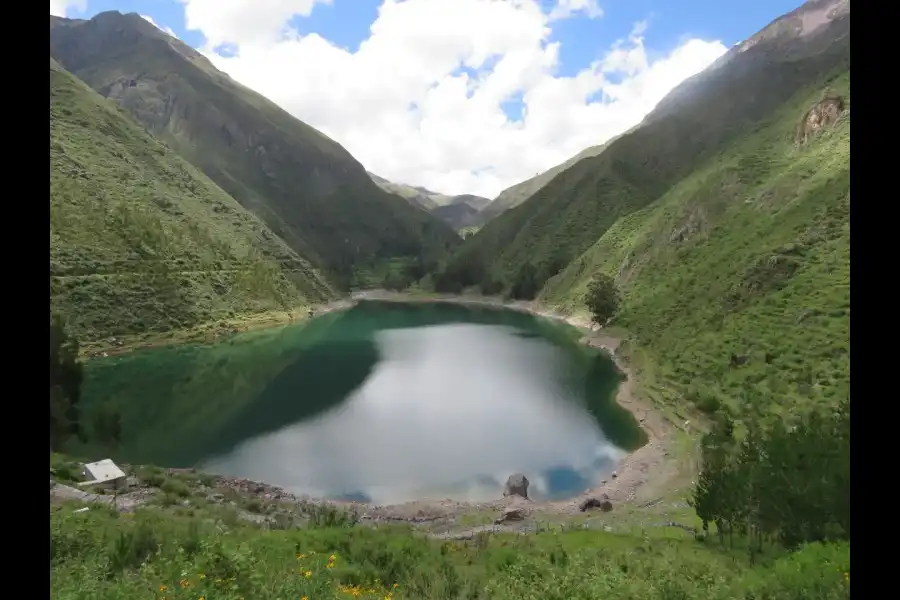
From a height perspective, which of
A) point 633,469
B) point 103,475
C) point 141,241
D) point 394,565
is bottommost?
point 633,469

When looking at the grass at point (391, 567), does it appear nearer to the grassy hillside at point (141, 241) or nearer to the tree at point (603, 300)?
the grassy hillside at point (141, 241)

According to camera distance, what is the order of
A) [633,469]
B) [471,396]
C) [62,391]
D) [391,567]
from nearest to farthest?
[391,567], [62,391], [633,469], [471,396]

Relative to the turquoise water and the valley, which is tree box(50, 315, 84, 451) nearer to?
the valley

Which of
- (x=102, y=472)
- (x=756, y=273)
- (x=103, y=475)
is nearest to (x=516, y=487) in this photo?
(x=103, y=475)

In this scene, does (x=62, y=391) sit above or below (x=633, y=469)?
above

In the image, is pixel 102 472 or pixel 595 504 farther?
pixel 595 504

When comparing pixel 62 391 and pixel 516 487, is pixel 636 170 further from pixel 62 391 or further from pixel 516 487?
pixel 62 391

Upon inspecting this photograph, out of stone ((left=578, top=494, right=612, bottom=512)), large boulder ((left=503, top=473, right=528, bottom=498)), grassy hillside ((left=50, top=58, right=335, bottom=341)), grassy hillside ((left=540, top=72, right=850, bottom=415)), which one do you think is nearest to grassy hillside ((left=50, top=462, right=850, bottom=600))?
stone ((left=578, top=494, right=612, bottom=512))

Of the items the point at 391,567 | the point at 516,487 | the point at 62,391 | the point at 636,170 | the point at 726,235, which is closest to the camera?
the point at 391,567
